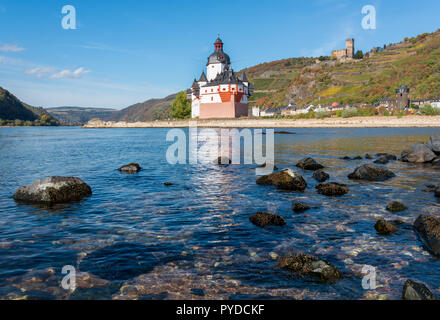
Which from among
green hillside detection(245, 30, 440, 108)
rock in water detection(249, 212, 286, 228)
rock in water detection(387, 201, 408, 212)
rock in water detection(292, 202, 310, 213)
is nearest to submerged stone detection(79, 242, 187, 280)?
rock in water detection(249, 212, 286, 228)

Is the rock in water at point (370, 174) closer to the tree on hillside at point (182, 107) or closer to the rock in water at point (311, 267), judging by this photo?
the rock in water at point (311, 267)

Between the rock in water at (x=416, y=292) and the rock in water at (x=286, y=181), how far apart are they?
9.03 m

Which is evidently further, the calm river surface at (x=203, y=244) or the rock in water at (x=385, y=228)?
the rock in water at (x=385, y=228)

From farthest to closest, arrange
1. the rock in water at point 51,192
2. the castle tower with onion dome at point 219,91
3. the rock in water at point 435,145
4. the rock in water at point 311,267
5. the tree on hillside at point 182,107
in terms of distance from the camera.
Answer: the tree on hillside at point 182,107 → the castle tower with onion dome at point 219,91 → the rock in water at point 435,145 → the rock in water at point 51,192 → the rock in water at point 311,267

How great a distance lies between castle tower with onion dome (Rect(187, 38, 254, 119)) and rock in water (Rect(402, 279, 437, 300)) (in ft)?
359

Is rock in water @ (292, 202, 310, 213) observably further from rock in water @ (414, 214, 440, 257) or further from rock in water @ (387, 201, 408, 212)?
rock in water @ (414, 214, 440, 257)

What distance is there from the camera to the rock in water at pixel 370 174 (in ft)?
54.3

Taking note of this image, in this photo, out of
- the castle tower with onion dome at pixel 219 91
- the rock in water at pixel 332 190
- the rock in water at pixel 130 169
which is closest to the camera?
the rock in water at pixel 332 190

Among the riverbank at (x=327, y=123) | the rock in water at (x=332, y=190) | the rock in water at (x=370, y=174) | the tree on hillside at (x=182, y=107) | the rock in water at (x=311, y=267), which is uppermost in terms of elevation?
the tree on hillside at (x=182, y=107)

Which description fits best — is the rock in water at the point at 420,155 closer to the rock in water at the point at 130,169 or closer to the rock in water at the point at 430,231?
the rock in water at the point at 430,231

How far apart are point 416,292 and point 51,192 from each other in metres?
12.5

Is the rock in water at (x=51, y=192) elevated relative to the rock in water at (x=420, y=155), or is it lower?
lower

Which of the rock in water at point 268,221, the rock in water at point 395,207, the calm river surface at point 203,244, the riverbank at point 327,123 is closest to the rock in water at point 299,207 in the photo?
the calm river surface at point 203,244
